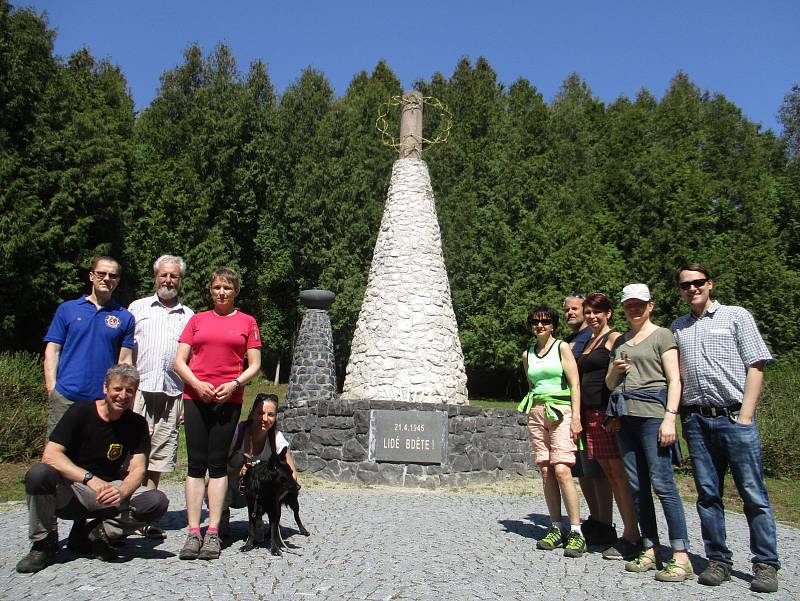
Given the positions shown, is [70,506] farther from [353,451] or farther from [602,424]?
[353,451]

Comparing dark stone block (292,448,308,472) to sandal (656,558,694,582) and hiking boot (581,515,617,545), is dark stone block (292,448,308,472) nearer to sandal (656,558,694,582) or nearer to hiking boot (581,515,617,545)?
hiking boot (581,515,617,545)

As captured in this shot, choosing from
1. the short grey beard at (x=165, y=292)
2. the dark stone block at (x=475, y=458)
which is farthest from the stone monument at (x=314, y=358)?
the short grey beard at (x=165, y=292)

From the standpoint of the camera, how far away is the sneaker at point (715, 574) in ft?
12.1

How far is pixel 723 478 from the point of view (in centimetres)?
375

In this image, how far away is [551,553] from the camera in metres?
4.40

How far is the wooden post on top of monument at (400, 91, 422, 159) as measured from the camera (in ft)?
33.0

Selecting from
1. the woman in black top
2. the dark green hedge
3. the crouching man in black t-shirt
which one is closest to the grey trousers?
the crouching man in black t-shirt

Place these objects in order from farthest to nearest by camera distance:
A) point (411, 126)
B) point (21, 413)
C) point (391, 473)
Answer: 1. point (411, 126)
2. point (21, 413)
3. point (391, 473)

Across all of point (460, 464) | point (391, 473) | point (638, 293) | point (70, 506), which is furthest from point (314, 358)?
point (638, 293)

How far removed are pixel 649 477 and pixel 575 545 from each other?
730mm

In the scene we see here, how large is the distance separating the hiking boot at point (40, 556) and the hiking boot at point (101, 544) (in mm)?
202

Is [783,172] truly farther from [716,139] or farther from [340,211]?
[340,211]

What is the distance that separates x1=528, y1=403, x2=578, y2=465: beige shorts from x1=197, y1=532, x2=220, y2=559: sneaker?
218 cm

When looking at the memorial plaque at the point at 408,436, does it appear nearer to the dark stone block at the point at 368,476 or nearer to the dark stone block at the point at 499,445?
the dark stone block at the point at 368,476
